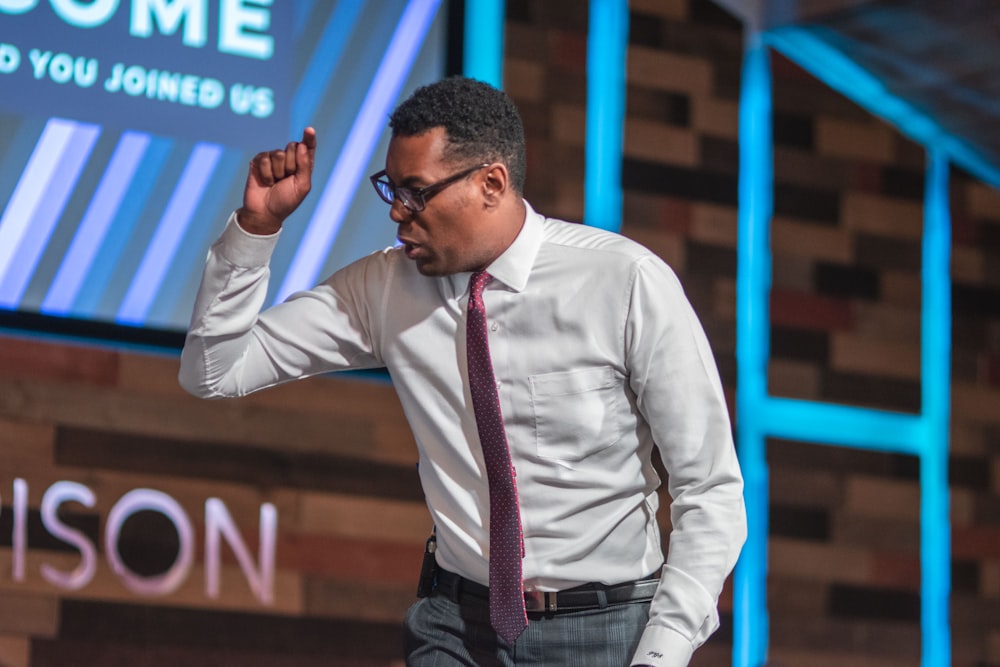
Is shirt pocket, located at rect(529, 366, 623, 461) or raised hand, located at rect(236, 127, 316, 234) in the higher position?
raised hand, located at rect(236, 127, 316, 234)

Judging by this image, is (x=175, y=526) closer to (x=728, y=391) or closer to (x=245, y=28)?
(x=245, y=28)

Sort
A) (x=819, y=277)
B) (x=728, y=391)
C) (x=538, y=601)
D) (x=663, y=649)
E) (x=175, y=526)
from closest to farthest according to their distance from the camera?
(x=663, y=649)
(x=538, y=601)
(x=175, y=526)
(x=728, y=391)
(x=819, y=277)

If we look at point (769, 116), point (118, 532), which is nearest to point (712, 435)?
point (118, 532)

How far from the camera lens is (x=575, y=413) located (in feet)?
6.26

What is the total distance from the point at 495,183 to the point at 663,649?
65 cm

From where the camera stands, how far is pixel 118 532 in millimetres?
3459


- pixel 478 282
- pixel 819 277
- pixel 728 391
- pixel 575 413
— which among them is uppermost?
pixel 819 277

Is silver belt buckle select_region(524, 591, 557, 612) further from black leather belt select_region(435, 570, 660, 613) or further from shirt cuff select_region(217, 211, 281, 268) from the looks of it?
shirt cuff select_region(217, 211, 281, 268)

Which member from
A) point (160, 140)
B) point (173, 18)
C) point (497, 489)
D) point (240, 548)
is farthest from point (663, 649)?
point (173, 18)

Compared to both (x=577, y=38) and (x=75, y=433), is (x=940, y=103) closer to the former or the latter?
(x=577, y=38)

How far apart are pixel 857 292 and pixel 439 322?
2.75 m

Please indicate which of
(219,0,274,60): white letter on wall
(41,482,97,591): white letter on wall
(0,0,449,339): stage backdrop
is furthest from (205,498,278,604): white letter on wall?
(219,0,274,60): white letter on wall

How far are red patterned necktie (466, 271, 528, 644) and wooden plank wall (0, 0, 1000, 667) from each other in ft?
5.89

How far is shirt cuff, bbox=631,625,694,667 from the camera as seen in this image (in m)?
1.75
